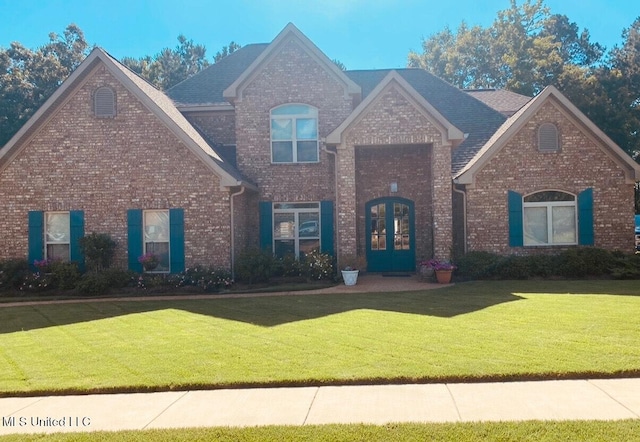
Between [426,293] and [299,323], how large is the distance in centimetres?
467

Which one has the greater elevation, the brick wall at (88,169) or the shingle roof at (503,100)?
the shingle roof at (503,100)

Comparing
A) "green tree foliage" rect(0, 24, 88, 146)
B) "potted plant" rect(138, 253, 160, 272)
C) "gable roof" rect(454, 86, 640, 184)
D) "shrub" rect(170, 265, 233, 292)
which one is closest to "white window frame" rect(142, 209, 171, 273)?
"potted plant" rect(138, 253, 160, 272)

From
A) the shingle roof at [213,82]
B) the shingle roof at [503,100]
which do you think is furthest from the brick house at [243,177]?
the shingle roof at [503,100]

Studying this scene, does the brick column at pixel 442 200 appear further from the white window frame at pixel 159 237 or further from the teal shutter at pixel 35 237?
the teal shutter at pixel 35 237

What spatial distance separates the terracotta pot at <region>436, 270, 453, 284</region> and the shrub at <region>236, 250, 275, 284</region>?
15.9 feet

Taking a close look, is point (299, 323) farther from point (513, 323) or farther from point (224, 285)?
point (224, 285)

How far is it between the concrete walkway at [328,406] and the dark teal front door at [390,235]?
39.6ft

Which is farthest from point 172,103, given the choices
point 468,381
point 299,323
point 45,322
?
point 468,381

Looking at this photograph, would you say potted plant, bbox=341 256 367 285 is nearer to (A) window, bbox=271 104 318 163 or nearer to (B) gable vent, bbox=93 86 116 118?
(A) window, bbox=271 104 318 163

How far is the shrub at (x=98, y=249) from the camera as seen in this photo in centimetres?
1512

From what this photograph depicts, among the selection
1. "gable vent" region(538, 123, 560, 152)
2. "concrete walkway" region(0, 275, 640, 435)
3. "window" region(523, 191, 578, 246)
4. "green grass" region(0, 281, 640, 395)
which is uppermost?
"gable vent" region(538, 123, 560, 152)

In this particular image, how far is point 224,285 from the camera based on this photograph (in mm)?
14859

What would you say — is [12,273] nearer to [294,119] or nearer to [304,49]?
[294,119]

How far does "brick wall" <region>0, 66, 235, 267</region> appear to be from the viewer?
15.7m
